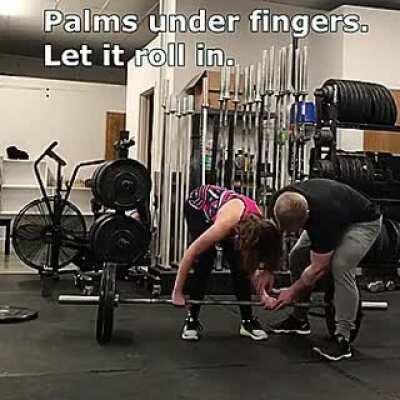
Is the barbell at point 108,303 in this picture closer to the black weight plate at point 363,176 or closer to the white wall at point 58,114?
the black weight plate at point 363,176

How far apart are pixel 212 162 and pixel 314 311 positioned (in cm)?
211

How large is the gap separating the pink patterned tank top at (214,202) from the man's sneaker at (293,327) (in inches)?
36.6

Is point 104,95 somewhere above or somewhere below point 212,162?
above

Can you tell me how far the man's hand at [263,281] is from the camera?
12.3ft

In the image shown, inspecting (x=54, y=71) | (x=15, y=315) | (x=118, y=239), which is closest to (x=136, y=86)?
(x=118, y=239)

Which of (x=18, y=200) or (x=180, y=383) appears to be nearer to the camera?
(x=180, y=383)

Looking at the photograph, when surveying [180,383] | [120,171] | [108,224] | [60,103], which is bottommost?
[180,383]

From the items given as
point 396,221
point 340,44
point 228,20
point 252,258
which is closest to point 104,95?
point 228,20

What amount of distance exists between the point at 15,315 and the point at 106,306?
1.26 metres

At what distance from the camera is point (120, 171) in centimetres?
582

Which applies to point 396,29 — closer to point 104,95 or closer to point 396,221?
point 396,221

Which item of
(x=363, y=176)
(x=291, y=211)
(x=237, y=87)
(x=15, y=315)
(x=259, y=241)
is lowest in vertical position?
(x=15, y=315)

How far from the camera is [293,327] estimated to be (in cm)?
431

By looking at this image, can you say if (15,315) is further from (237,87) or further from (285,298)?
(237,87)
